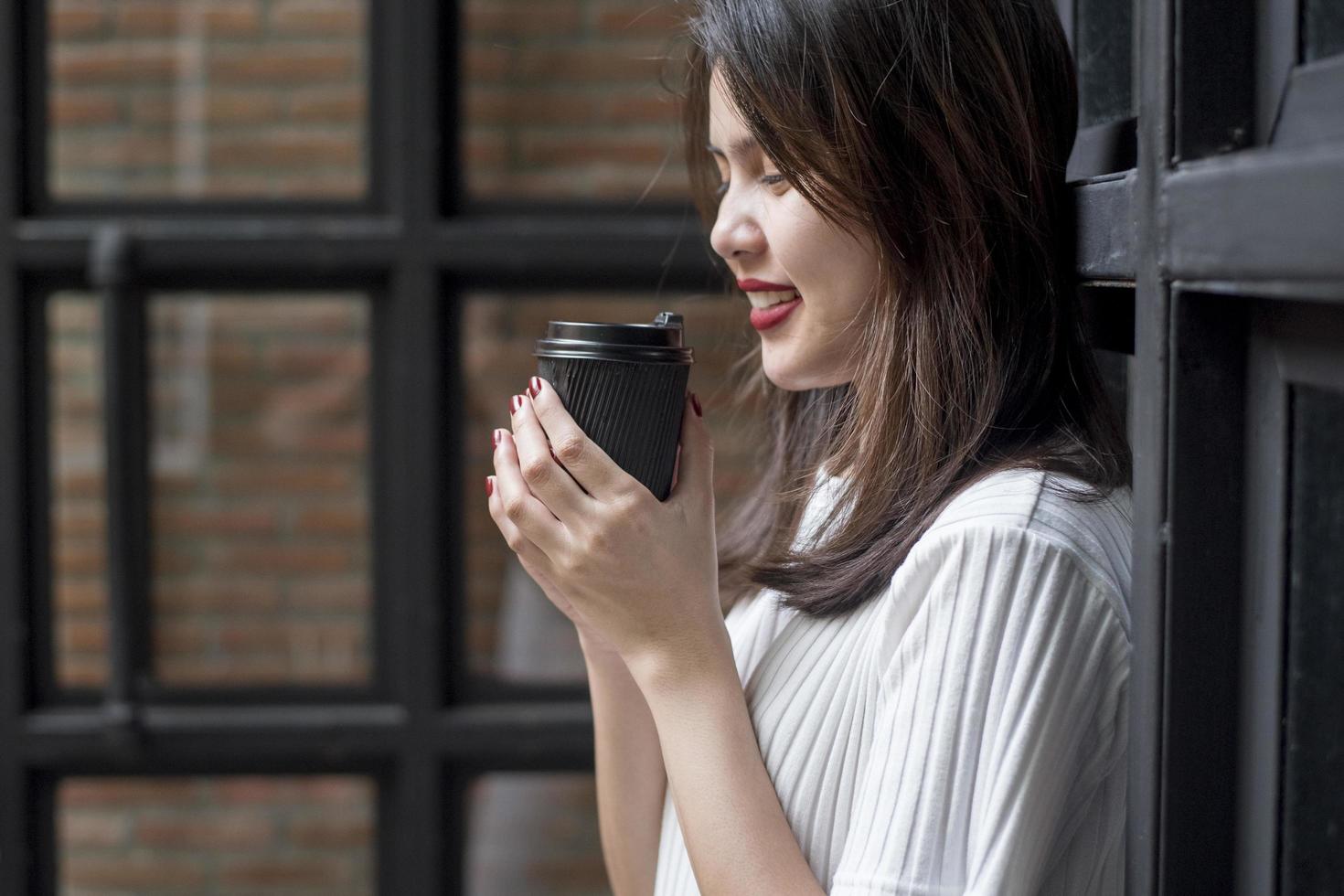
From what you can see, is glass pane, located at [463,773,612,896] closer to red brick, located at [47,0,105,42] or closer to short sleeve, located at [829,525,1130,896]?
short sleeve, located at [829,525,1130,896]

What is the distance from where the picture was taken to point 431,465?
1.33m

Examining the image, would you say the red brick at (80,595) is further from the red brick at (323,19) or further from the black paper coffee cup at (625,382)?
the black paper coffee cup at (625,382)

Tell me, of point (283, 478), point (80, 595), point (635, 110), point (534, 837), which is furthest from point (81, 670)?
point (635, 110)

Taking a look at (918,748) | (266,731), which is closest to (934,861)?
(918,748)

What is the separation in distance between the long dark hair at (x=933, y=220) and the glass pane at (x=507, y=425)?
55 cm

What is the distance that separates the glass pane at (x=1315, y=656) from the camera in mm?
567

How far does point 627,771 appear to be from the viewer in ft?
3.29

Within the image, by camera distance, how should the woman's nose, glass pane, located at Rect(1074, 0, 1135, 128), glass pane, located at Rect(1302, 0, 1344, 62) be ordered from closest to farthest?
glass pane, located at Rect(1302, 0, 1344, 62), the woman's nose, glass pane, located at Rect(1074, 0, 1135, 128)

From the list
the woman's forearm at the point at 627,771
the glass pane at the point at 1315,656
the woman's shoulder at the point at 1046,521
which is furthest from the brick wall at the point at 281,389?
the glass pane at the point at 1315,656

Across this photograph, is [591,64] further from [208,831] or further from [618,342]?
[208,831]

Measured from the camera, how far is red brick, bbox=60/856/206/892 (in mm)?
1404

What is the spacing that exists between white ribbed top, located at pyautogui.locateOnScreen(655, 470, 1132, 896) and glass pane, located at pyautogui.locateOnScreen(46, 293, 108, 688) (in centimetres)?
99

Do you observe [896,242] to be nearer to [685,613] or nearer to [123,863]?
[685,613]

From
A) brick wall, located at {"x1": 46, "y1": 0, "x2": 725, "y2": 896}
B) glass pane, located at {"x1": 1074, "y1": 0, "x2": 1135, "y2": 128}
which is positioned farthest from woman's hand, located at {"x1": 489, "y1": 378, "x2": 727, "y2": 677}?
brick wall, located at {"x1": 46, "y1": 0, "x2": 725, "y2": 896}
